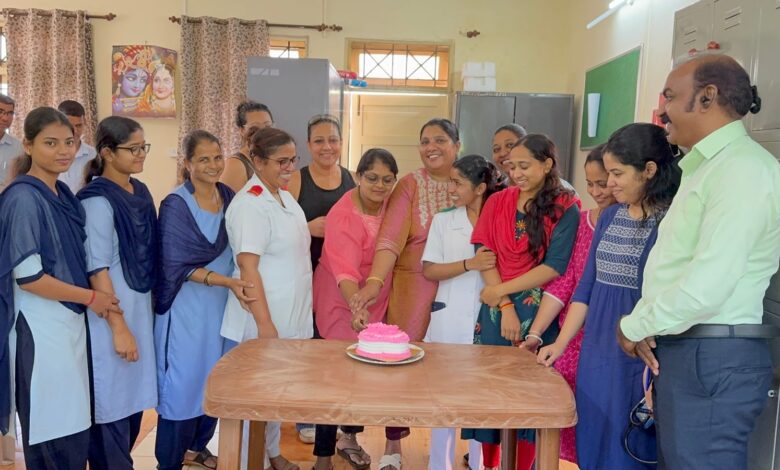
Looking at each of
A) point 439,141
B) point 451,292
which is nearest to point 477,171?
Answer: point 439,141

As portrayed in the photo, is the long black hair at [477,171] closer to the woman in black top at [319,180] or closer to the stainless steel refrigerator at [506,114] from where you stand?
the woman in black top at [319,180]

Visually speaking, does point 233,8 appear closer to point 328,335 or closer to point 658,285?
point 328,335

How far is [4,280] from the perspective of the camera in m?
1.69

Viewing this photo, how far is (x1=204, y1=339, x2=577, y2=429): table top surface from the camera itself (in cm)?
130

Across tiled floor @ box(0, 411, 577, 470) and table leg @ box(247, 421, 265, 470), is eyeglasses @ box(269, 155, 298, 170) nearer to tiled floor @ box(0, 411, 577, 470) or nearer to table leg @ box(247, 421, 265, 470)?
table leg @ box(247, 421, 265, 470)

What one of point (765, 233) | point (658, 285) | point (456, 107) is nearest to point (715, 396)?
point (658, 285)

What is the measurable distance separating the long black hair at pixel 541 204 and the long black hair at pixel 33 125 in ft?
4.79

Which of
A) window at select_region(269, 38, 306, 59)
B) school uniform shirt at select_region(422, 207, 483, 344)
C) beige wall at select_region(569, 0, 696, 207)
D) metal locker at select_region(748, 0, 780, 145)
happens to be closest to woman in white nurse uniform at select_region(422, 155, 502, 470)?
school uniform shirt at select_region(422, 207, 483, 344)

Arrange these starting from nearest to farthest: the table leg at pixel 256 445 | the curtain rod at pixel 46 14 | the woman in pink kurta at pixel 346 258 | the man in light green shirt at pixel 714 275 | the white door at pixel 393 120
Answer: the man in light green shirt at pixel 714 275
the table leg at pixel 256 445
the woman in pink kurta at pixel 346 258
the curtain rod at pixel 46 14
the white door at pixel 393 120

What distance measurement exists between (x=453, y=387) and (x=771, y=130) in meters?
0.99

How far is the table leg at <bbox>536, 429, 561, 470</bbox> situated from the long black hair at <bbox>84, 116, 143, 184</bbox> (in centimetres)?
158

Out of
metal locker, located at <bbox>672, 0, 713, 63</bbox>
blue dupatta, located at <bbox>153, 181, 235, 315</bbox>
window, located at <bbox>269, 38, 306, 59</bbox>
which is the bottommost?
→ blue dupatta, located at <bbox>153, 181, 235, 315</bbox>

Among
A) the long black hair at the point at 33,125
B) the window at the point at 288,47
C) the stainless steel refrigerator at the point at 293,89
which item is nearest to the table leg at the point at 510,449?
the long black hair at the point at 33,125

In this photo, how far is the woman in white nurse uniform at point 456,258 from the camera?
6.85ft
